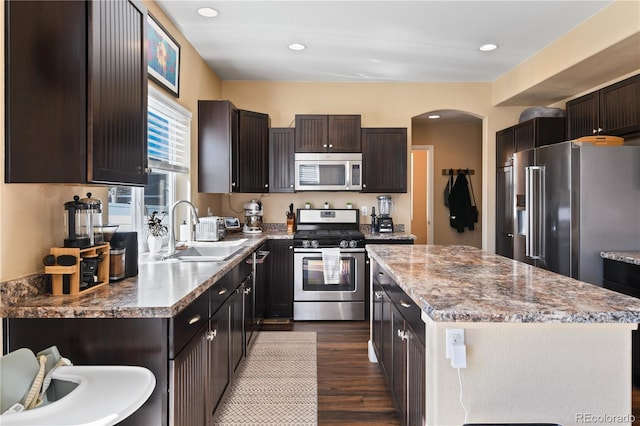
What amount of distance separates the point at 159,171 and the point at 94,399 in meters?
2.35

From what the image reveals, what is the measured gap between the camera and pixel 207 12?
121 inches

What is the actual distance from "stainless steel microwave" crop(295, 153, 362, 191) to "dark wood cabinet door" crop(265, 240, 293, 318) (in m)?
0.75

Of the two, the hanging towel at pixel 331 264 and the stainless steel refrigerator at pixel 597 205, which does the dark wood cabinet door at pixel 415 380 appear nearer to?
the stainless steel refrigerator at pixel 597 205

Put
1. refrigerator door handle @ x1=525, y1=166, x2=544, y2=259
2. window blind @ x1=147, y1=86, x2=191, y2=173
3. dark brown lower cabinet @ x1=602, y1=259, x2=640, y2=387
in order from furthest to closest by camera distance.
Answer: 1. refrigerator door handle @ x1=525, y1=166, x2=544, y2=259
2. window blind @ x1=147, y1=86, x2=191, y2=173
3. dark brown lower cabinet @ x1=602, y1=259, x2=640, y2=387

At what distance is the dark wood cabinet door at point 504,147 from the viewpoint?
181 inches

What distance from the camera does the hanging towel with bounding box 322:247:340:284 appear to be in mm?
4172

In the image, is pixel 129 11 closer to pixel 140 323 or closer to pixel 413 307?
pixel 140 323

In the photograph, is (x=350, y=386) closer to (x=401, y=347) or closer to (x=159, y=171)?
(x=401, y=347)

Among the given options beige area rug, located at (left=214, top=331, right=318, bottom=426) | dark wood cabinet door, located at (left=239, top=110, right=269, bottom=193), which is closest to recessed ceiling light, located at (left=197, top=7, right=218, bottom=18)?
dark wood cabinet door, located at (left=239, top=110, right=269, bottom=193)

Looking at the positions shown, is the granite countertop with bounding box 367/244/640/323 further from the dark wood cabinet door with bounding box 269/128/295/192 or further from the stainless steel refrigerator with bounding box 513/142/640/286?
the dark wood cabinet door with bounding box 269/128/295/192

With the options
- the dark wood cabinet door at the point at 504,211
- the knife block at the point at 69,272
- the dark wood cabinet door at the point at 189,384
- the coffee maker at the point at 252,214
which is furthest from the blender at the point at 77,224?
the dark wood cabinet door at the point at 504,211

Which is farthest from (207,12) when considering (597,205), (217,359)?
(597,205)

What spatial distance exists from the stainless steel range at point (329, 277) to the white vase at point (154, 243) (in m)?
1.67

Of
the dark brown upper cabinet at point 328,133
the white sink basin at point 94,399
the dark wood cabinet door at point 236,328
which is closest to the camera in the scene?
the white sink basin at point 94,399
